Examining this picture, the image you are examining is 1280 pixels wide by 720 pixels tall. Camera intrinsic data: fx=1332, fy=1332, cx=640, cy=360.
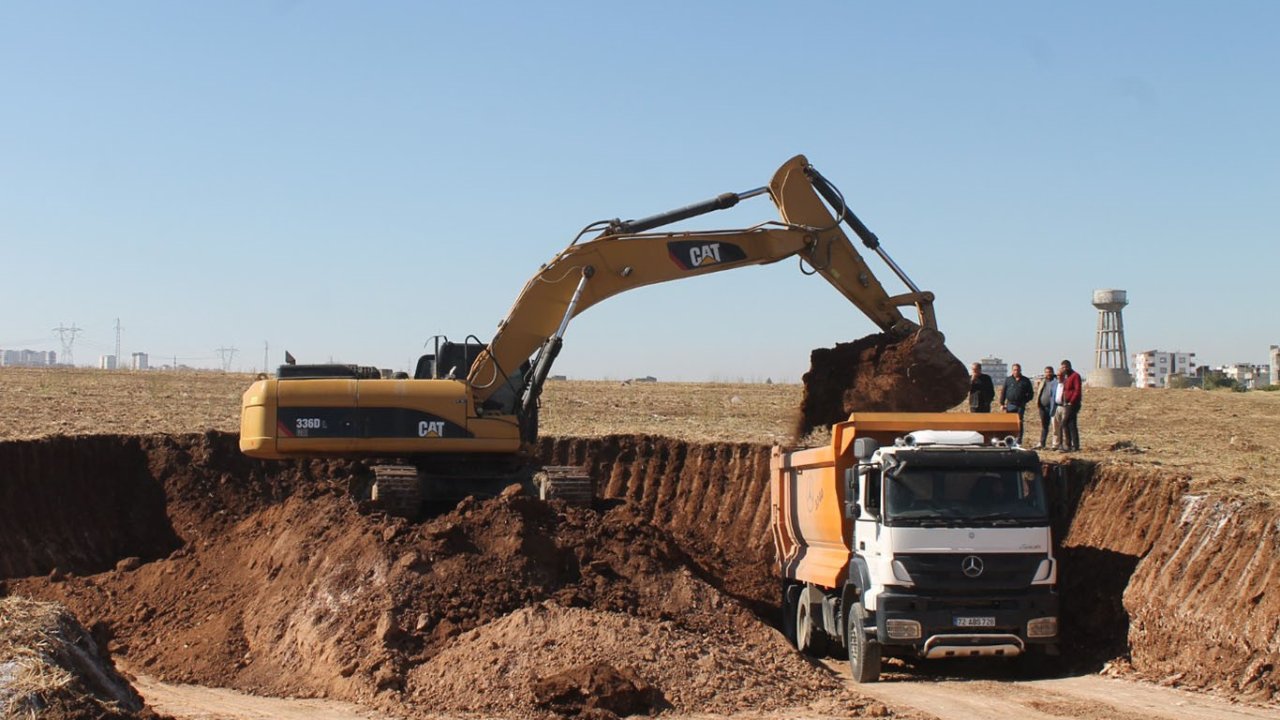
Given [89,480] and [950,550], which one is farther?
[89,480]

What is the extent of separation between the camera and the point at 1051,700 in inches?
507

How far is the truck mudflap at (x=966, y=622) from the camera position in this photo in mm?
13617

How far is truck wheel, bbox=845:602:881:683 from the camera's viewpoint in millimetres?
14146

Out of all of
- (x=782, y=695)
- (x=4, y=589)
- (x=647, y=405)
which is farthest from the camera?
(x=647, y=405)

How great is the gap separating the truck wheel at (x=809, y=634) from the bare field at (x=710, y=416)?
4126 mm

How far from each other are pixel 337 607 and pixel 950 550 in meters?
7.06

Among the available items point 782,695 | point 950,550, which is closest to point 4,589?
point 782,695

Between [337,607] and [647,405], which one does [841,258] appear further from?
[647,405]

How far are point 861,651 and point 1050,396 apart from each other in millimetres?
10516

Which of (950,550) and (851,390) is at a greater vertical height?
(851,390)

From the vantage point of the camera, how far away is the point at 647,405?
41562 mm

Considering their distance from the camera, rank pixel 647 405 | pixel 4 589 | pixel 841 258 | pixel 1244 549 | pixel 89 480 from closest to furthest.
Answer: pixel 1244 549, pixel 841 258, pixel 4 589, pixel 89 480, pixel 647 405

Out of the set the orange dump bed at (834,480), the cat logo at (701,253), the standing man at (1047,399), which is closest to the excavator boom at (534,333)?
the cat logo at (701,253)

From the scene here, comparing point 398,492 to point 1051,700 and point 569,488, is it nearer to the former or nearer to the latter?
point 569,488
